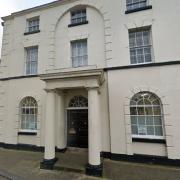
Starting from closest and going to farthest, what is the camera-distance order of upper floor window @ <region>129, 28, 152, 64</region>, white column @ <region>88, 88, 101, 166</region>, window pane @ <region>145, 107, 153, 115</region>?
white column @ <region>88, 88, 101, 166</region> → window pane @ <region>145, 107, 153, 115</region> → upper floor window @ <region>129, 28, 152, 64</region>

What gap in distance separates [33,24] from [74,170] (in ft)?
33.0

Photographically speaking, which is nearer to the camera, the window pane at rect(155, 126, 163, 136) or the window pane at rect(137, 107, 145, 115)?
the window pane at rect(155, 126, 163, 136)

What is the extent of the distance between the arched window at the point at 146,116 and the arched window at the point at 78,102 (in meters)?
2.70

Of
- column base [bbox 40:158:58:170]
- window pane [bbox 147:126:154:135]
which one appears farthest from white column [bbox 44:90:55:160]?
window pane [bbox 147:126:154:135]

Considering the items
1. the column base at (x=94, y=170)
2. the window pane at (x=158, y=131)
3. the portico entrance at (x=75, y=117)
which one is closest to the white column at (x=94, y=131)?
the portico entrance at (x=75, y=117)

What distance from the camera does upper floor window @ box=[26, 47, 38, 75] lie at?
995cm

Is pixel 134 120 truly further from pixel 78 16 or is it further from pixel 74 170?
pixel 78 16

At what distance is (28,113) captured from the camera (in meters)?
9.56

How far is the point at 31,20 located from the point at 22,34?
1269 millimetres

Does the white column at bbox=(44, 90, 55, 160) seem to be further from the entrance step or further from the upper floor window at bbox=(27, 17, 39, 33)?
the upper floor window at bbox=(27, 17, 39, 33)

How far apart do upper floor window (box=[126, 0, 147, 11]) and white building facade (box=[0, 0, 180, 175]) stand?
6cm

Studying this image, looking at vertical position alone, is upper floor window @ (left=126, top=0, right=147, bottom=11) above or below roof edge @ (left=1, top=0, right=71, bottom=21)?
below

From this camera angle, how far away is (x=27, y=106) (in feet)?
31.6

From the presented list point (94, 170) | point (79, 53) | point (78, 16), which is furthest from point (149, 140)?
point (78, 16)
